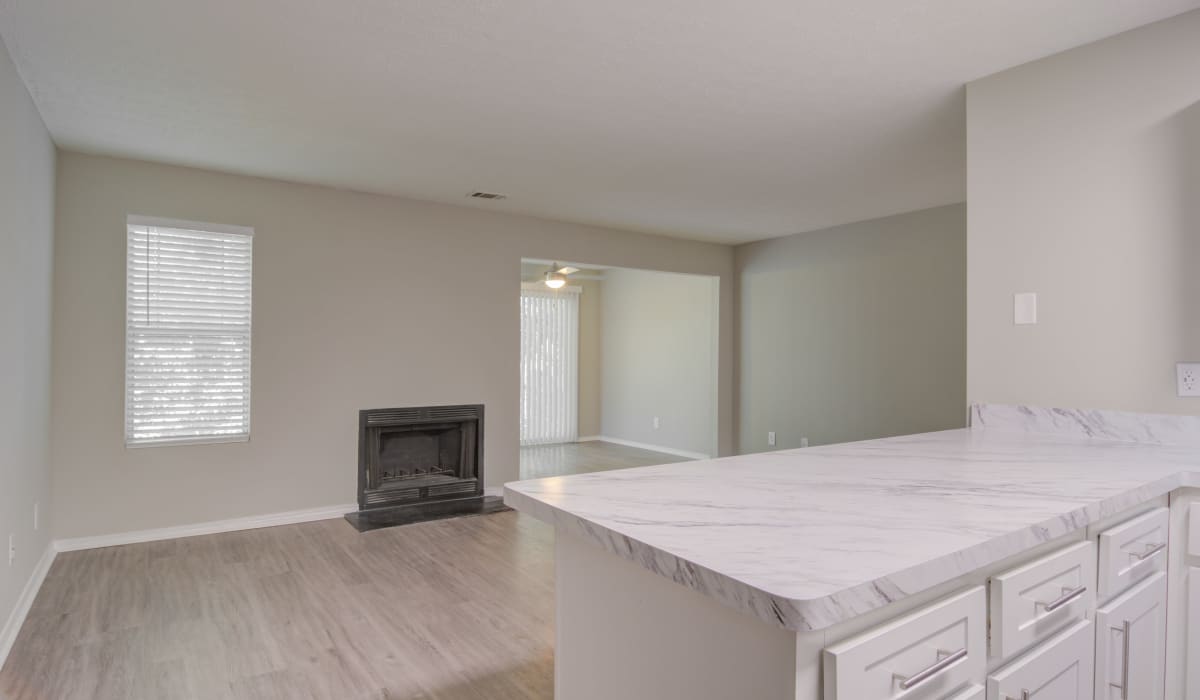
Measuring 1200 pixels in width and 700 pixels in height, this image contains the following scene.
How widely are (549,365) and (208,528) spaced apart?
517 cm

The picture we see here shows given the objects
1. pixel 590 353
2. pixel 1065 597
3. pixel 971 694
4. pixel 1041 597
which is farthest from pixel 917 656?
pixel 590 353

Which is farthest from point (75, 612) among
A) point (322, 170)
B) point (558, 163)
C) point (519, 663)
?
point (558, 163)

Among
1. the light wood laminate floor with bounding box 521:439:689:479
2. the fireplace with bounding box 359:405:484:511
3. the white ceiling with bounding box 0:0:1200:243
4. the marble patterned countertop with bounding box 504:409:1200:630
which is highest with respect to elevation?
the white ceiling with bounding box 0:0:1200:243

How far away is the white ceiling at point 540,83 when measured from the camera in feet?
7.51

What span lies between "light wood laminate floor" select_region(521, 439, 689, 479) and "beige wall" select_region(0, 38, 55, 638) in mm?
3893

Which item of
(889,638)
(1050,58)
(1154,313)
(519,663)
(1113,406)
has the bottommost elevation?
(519,663)

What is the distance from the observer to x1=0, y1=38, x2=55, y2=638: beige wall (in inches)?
101

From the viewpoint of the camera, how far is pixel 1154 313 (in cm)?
227

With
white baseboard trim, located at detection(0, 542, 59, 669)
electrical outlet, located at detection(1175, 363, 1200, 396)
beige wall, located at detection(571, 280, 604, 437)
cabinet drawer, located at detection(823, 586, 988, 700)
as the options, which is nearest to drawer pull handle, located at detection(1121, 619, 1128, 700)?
cabinet drawer, located at detection(823, 586, 988, 700)

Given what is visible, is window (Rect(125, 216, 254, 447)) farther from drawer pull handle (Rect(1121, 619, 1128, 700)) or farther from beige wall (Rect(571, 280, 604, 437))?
beige wall (Rect(571, 280, 604, 437))

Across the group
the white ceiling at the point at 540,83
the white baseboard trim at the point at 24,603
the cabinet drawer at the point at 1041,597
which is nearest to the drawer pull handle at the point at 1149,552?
the cabinet drawer at the point at 1041,597

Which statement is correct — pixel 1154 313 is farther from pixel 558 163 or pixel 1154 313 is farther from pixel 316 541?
pixel 316 541

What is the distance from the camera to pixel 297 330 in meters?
4.57

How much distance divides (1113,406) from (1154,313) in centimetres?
35
